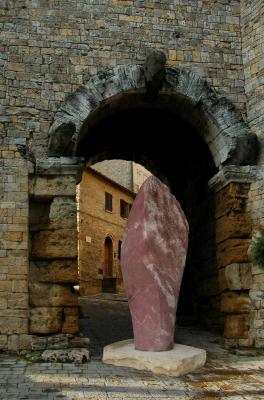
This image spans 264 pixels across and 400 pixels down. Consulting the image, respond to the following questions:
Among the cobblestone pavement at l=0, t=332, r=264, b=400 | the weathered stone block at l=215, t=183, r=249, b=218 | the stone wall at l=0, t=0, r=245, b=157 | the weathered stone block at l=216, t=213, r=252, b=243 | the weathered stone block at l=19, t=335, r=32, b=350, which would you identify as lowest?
the cobblestone pavement at l=0, t=332, r=264, b=400

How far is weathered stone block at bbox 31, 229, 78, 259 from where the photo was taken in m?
7.09

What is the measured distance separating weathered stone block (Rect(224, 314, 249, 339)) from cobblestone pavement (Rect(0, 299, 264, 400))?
20.4 inches

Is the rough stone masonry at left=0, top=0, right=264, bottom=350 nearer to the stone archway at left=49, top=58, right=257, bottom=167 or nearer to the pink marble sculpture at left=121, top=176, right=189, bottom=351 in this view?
the stone archway at left=49, top=58, right=257, bottom=167

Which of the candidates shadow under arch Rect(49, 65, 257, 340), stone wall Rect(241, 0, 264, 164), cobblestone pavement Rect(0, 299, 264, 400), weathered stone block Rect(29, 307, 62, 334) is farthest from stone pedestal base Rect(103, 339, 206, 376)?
stone wall Rect(241, 0, 264, 164)

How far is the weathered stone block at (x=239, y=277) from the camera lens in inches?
294

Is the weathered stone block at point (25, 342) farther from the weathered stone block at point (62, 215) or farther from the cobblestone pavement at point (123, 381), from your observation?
the weathered stone block at point (62, 215)

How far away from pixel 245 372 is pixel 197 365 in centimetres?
56

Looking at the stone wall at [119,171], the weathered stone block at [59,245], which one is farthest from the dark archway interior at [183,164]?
the stone wall at [119,171]

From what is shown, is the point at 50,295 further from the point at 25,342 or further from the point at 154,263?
the point at 154,263

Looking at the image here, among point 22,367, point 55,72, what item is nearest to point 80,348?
point 22,367

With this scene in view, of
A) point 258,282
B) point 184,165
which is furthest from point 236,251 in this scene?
point 184,165

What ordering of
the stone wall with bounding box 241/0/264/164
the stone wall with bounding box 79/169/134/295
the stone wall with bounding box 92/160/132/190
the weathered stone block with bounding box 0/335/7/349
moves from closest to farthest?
1. the weathered stone block with bounding box 0/335/7/349
2. the stone wall with bounding box 241/0/264/164
3. the stone wall with bounding box 79/169/134/295
4. the stone wall with bounding box 92/160/132/190

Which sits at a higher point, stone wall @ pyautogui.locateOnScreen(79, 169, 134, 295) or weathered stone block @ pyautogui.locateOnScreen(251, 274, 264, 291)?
stone wall @ pyautogui.locateOnScreen(79, 169, 134, 295)

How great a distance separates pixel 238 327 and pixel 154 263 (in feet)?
7.10
